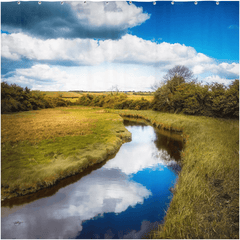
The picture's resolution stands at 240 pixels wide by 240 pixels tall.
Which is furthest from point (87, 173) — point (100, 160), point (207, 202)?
point (207, 202)

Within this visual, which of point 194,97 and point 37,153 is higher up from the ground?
point 194,97

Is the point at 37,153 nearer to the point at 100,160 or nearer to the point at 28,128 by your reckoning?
the point at 28,128

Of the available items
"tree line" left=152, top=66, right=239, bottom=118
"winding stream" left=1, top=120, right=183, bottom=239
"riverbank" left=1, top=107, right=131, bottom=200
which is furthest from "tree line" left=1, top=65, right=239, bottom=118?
"winding stream" left=1, top=120, right=183, bottom=239

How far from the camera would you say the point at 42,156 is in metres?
4.65

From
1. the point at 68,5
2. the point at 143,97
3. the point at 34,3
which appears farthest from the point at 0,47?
the point at 143,97

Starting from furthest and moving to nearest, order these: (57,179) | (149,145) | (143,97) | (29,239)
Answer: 1. (143,97)
2. (149,145)
3. (57,179)
4. (29,239)

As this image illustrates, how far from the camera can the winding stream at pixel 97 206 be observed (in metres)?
2.88

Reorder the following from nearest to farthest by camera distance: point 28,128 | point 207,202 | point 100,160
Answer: point 207,202
point 28,128
point 100,160

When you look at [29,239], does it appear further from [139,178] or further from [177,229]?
[139,178]

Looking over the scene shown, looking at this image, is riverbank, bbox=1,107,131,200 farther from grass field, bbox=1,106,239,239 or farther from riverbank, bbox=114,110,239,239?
riverbank, bbox=114,110,239,239

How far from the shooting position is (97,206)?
11.8 feet

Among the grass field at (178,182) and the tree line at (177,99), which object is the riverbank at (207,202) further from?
the tree line at (177,99)

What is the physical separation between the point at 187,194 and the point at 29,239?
3405mm

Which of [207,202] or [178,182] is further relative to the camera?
[178,182]
